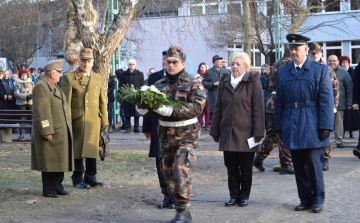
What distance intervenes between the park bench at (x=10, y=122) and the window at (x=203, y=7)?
5824mm

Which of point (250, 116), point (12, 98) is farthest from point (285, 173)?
point (12, 98)

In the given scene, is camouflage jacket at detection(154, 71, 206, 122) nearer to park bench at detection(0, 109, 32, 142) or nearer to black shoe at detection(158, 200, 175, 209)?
black shoe at detection(158, 200, 175, 209)

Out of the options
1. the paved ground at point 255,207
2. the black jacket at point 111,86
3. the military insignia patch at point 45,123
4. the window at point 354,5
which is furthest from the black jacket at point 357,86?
the window at point 354,5

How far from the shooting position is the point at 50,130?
7641mm

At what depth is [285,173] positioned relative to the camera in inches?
373

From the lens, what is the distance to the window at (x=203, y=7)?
12.0 m

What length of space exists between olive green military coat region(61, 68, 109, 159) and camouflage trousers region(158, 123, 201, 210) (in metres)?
2.34

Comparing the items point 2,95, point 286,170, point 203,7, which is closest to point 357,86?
point 286,170

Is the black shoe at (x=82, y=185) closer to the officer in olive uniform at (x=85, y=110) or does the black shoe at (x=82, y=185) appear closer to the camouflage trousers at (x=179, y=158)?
the officer in olive uniform at (x=85, y=110)

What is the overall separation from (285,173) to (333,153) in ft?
10.3

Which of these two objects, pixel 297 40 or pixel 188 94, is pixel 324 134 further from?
pixel 188 94

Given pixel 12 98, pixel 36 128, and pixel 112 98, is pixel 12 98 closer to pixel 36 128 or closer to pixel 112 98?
pixel 112 98

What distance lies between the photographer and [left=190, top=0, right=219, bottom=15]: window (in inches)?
473

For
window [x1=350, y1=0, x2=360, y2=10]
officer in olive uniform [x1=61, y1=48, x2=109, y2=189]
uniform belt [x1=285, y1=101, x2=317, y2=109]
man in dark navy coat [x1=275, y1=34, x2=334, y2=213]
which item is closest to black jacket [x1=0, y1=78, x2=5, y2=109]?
officer in olive uniform [x1=61, y1=48, x2=109, y2=189]
